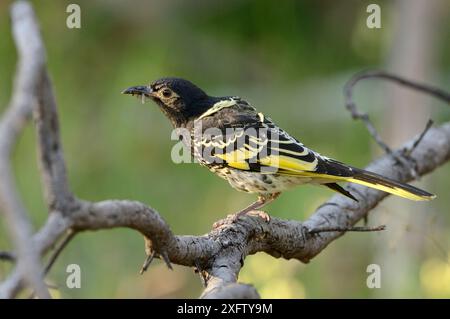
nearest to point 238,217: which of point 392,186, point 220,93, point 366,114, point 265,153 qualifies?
point 265,153

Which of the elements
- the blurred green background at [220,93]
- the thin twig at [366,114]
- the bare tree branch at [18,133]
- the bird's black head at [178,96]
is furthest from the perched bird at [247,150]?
the blurred green background at [220,93]

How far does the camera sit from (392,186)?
3348 mm

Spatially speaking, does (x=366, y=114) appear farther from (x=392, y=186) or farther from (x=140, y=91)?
(x=140, y=91)

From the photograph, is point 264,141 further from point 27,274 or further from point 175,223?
point 175,223

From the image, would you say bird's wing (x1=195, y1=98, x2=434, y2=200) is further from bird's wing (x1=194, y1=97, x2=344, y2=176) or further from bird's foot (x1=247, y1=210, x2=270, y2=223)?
bird's foot (x1=247, y1=210, x2=270, y2=223)

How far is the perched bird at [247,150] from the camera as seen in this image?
3443mm

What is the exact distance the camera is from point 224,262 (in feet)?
8.41

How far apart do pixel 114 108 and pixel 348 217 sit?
451 centimetres

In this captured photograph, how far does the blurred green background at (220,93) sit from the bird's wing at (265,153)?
230cm

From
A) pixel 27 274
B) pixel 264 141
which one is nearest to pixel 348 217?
pixel 264 141

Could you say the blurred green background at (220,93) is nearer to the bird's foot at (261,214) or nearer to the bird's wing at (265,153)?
the bird's wing at (265,153)

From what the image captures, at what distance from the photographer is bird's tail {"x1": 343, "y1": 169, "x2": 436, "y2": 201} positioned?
3.33 meters

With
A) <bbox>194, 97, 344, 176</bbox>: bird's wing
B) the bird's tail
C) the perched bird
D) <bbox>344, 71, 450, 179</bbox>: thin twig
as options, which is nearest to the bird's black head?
the perched bird

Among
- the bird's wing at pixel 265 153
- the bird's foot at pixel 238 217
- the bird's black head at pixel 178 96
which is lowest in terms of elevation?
the bird's foot at pixel 238 217
